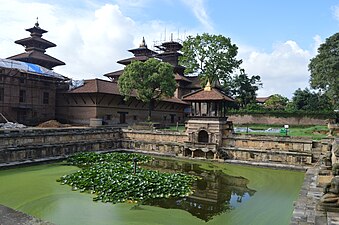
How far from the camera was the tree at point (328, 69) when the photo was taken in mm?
32188

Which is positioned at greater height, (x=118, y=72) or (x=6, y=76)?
(x=118, y=72)

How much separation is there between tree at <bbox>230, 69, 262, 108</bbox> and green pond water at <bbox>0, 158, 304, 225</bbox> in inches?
1271

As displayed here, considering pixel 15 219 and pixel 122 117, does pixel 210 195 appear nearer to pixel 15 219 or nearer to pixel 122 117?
pixel 15 219

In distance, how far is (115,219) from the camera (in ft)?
30.1

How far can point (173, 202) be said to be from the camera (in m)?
11.1

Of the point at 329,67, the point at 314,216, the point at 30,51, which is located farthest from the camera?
the point at 30,51

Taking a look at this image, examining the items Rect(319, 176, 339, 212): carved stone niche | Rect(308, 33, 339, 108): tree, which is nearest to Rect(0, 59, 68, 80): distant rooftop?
Rect(319, 176, 339, 212): carved stone niche

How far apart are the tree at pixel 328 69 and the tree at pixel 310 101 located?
3.30 metres

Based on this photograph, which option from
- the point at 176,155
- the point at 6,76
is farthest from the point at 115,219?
the point at 6,76

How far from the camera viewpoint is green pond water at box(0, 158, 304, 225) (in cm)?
938

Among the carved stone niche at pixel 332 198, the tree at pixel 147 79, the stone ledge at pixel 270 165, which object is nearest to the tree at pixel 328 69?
the tree at pixel 147 79

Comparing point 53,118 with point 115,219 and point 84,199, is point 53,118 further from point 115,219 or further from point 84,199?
point 115,219

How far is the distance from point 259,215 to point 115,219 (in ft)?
16.5

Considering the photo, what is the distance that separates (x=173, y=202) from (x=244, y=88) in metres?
39.6
